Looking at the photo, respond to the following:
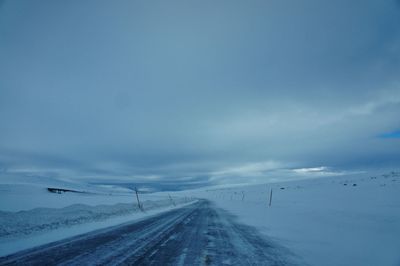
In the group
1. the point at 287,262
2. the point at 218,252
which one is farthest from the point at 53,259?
the point at 287,262

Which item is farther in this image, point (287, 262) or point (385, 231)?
point (385, 231)

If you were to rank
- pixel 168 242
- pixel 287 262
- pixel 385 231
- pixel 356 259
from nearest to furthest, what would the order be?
pixel 287 262 → pixel 356 259 → pixel 168 242 → pixel 385 231

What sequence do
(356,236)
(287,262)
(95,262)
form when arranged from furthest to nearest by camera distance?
1. (356,236)
2. (287,262)
3. (95,262)

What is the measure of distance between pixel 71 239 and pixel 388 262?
442 inches

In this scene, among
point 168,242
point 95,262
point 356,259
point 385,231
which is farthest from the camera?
point 385,231

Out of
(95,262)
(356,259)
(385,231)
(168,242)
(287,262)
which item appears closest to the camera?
(95,262)

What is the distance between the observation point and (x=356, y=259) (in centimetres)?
774

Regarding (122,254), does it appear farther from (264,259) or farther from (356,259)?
(356,259)

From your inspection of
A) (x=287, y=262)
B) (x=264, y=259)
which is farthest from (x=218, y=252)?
(x=287, y=262)

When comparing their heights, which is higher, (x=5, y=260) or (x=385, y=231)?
(x=5, y=260)

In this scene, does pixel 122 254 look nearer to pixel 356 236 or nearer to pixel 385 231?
pixel 356 236

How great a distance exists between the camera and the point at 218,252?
8.02m

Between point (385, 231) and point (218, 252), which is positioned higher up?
point (218, 252)

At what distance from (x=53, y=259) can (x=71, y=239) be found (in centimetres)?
350
